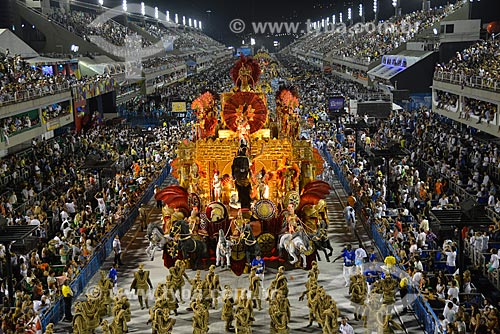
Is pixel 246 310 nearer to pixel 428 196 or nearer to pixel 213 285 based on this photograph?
pixel 213 285

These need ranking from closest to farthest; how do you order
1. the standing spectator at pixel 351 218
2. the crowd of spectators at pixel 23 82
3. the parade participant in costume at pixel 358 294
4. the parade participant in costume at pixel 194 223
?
the parade participant in costume at pixel 358 294 → the parade participant in costume at pixel 194 223 → the standing spectator at pixel 351 218 → the crowd of spectators at pixel 23 82

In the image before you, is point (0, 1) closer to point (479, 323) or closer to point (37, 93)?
point (37, 93)

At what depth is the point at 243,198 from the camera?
2152 centimetres

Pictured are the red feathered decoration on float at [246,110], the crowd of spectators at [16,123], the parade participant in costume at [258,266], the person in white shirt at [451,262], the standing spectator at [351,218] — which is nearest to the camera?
the parade participant in costume at [258,266]

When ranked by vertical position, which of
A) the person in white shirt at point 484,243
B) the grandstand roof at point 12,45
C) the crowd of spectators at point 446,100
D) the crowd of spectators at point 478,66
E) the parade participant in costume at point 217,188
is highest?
the grandstand roof at point 12,45

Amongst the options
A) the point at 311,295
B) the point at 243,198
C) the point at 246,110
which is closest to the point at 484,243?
the point at 311,295

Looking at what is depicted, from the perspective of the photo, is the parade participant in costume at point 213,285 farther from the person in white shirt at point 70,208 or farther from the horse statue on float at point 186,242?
the person in white shirt at point 70,208

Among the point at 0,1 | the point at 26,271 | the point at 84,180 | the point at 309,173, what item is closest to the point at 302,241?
the point at 309,173

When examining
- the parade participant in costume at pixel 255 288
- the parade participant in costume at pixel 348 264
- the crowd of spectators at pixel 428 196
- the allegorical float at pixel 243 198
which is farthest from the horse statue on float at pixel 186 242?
the crowd of spectators at pixel 428 196

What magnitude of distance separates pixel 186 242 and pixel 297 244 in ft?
9.91

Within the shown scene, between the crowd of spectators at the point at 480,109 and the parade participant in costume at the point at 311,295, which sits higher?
the crowd of spectators at the point at 480,109

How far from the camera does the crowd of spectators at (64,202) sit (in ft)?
58.0

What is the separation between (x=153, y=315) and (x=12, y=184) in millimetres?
16552

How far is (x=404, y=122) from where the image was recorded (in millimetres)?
46625
